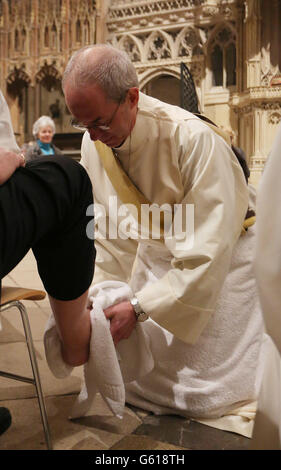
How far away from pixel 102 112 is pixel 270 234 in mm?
957

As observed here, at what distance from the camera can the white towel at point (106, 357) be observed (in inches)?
62.3

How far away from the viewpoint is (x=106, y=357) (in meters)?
1.59

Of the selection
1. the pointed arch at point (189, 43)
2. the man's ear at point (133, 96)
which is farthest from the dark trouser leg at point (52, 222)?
the pointed arch at point (189, 43)

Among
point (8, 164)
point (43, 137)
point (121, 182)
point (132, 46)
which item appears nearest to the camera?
point (8, 164)

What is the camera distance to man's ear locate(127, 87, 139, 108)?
1715mm

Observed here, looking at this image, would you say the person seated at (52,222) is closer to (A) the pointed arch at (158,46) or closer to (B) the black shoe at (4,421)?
(B) the black shoe at (4,421)

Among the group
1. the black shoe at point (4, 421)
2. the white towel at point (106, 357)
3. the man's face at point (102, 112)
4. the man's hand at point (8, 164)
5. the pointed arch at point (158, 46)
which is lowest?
the black shoe at point (4, 421)

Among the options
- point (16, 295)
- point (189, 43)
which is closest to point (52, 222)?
point (16, 295)

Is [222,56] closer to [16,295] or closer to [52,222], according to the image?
[16,295]

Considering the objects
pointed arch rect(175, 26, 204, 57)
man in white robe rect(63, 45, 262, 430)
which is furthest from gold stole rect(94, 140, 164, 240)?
pointed arch rect(175, 26, 204, 57)

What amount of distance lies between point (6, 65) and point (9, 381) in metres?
11.5

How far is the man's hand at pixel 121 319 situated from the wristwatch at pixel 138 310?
0.04ft

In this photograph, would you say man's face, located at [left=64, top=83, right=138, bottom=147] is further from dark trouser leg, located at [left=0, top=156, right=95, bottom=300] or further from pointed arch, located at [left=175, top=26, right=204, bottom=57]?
pointed arch, located at [left=175, top=26, right=204, bottom=57]

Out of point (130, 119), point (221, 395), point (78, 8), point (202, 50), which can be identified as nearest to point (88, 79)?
point (130, 119)
